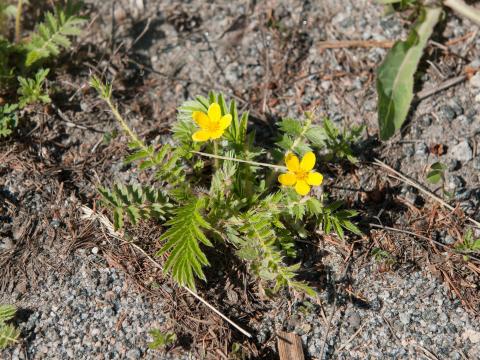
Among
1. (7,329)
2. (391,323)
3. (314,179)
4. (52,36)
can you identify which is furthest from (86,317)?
(52,36)

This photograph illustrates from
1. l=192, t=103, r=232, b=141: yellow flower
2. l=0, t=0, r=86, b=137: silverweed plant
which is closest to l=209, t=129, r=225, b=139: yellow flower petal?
l=192, t=103, r=232, b=141: yellow flower

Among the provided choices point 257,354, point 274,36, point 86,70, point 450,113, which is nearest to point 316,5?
point 274,36

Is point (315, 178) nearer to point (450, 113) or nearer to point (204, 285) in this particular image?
point (204, 285)

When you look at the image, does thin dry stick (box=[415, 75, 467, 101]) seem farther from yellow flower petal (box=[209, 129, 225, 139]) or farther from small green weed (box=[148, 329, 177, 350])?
small green weed (box=[148, 329, 177, 350])

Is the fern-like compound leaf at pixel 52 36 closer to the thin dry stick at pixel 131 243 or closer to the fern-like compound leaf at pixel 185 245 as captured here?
the thin dry stick at pixel 131 243

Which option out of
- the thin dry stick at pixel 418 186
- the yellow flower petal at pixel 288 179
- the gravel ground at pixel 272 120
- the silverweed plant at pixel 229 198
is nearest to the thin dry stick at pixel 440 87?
the gravel ground at pixel 272 120

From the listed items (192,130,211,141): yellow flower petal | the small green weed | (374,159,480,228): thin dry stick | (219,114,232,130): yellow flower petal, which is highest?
(219,114,232,130): yellow flower petal

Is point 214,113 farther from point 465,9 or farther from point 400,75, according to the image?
point 465,9
